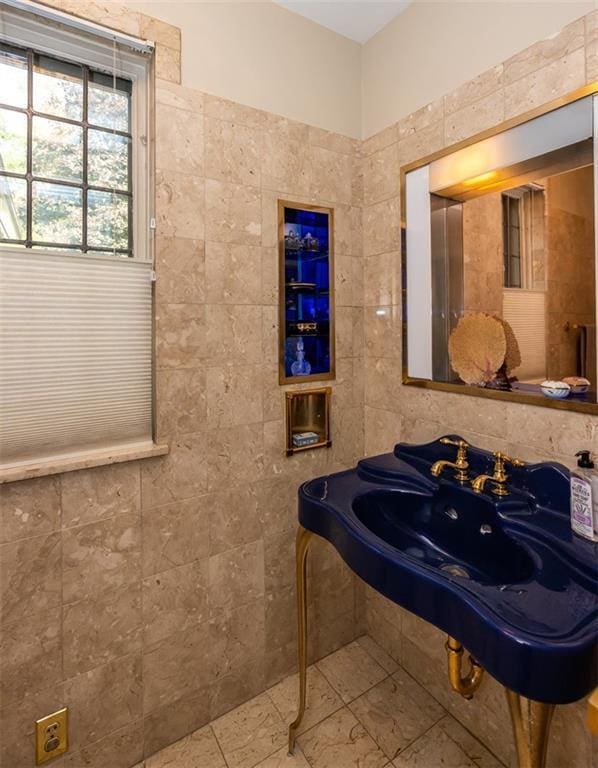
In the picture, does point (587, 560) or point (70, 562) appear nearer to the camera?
point (587, 560)

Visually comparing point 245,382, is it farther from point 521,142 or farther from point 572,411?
point 521,142

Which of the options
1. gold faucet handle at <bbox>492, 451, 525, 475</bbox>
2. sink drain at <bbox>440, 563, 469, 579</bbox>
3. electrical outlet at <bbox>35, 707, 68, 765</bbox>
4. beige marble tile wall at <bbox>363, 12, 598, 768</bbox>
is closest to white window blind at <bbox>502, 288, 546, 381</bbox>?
beige marble tile wall at <bbox>363, 12, 598, 768</bbox>

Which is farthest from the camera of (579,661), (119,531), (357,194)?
(357,194)

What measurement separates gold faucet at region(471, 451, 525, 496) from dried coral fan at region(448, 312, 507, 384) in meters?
0.28

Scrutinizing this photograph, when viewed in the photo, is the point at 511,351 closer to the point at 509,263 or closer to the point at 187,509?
the point at 509,263

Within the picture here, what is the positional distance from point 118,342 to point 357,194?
117cm

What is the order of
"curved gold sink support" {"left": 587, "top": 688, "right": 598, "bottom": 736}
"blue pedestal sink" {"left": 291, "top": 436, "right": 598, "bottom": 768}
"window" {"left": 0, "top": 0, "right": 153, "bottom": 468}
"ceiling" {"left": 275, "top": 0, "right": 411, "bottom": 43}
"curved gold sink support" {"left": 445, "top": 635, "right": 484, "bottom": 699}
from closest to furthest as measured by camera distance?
"curved gold sink support" {"left": 587, "top": 688, "right": 598, "bottom": 736} < "blue pedestal sink" {"left": 291, "top": 436, "right": 598, "bottom": 768} < "curved gold sink support" {"left": 445, "top": 635, "right": 484, "bottom": 699} < "window" {"left": 0, "top": 0, "right": 153, "bottom": 468} < "ceiling" {"left": 275, "top": 0, "right": 411, "bottom": 43}

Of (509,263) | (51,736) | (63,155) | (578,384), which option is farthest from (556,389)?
(51,736)

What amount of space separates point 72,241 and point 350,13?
1.39 m

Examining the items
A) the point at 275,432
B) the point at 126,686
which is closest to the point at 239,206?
the point at 275,432

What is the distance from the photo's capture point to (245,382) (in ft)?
4.94

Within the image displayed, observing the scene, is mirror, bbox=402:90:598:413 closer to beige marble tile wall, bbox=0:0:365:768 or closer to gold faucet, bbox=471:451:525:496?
gold faucet, bbox=471:451:525:496

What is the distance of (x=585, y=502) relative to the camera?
3.21 ft

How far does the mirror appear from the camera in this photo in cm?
112
